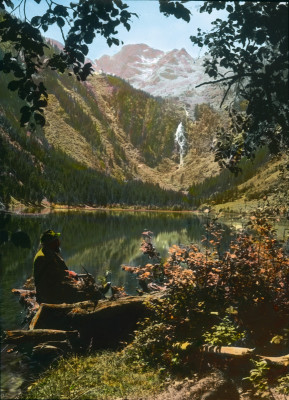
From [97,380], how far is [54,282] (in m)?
6.09

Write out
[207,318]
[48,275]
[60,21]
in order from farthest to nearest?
[48,275], [207,318], [60,21]

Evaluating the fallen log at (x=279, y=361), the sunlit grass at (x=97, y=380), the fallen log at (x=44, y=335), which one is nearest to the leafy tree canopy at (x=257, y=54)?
the fallen log at (x=279, y=361)

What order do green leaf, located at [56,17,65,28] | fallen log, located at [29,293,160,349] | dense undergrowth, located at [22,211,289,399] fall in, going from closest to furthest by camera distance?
green leaf, located at [56,17,65,28], dense undergrowth, located at [22,211,289,399], fallen log, located at [29,293,160,349]

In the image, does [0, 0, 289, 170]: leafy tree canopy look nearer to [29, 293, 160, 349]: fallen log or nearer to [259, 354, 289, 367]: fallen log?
[259, 354, 289, 367]: fallen log

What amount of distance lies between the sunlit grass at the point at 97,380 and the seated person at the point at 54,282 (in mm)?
3121

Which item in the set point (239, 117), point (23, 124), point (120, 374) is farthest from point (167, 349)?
point (23, 124)

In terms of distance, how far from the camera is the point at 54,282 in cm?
1467

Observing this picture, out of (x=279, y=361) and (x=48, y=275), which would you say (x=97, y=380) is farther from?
(x=48, y=275)

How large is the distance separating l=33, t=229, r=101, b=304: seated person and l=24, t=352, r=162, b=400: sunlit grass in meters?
3.12

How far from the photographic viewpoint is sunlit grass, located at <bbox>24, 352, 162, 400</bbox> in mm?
8000

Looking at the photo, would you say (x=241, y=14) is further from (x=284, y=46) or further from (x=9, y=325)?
(x=9, y=325)

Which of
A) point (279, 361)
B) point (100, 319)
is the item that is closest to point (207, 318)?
point (279, 361)

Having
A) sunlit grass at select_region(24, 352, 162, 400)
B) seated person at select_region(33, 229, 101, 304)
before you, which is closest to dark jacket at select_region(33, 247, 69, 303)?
seated person at select_region(33, 229, 101, 304)

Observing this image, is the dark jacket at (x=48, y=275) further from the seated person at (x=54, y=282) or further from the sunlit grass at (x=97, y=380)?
the sunlit grass at (x=97, y=380)
